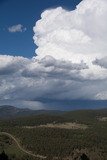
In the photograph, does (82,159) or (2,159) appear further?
(2,159)

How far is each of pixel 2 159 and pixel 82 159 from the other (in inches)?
707

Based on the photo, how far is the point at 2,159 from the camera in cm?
8775

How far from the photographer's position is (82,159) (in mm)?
80812
